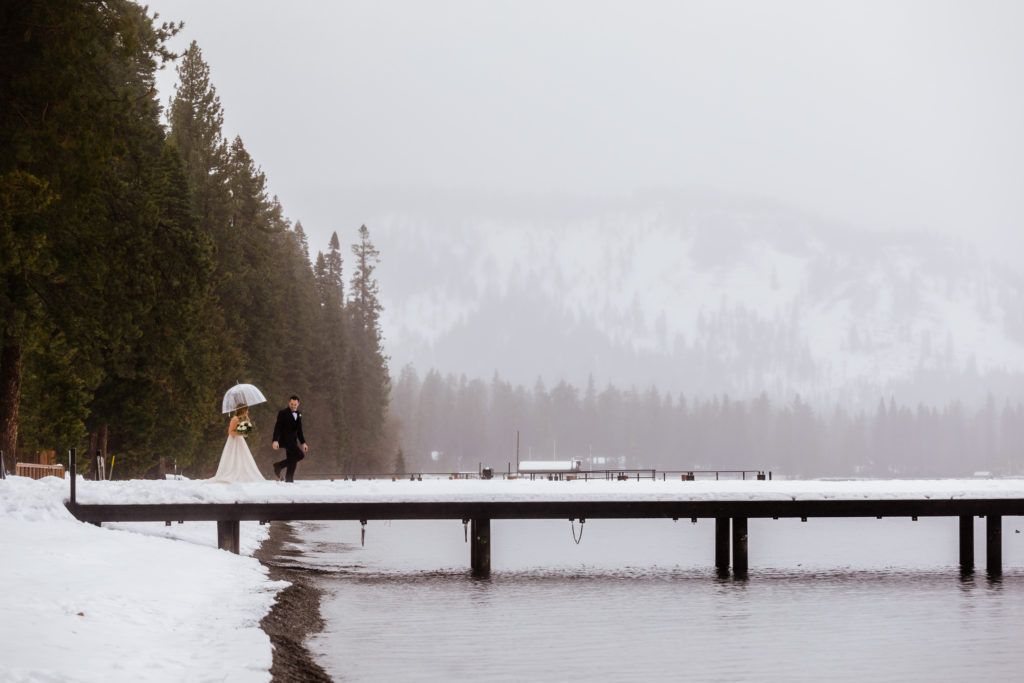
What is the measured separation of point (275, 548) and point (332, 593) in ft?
38.0

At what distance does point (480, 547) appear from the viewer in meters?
31.0

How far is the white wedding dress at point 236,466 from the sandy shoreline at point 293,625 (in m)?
2.42

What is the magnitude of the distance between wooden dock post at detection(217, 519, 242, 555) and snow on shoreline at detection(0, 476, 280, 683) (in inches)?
64.0

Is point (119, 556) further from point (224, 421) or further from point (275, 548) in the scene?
point (224, 421)

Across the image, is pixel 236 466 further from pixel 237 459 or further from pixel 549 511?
pixel 549 511

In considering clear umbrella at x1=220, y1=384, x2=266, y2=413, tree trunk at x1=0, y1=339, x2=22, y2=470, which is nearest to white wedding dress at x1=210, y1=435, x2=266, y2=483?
clear umbrella at x1=220, y1=384, x2=266, y2=413

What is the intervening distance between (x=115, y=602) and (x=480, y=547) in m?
15.9

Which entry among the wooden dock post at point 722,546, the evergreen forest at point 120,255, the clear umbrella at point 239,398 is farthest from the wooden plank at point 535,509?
the evergreen forest at point 120,255

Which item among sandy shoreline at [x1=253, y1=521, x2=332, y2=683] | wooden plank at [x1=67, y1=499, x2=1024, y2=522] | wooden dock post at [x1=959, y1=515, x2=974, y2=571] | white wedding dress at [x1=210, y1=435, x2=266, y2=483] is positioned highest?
white wedding dress at [x1=210, y1=435, x2=266, y2=483]

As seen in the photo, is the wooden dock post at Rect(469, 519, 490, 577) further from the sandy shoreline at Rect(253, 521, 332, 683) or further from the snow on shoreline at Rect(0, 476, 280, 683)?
the snow on shoreline at Rect(0, 476, 280, 683)

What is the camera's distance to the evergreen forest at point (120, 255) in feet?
93.8

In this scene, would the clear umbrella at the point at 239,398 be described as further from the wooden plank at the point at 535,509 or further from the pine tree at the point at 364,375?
the pine tree at the point at 364,375

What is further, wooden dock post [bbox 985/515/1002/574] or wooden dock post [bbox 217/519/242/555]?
wooden dock post [bbox 985/515/1002/574]

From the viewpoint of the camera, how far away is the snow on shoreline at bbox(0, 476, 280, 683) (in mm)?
12500
